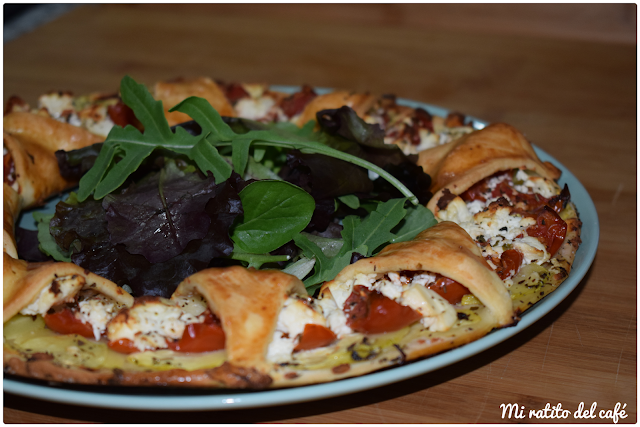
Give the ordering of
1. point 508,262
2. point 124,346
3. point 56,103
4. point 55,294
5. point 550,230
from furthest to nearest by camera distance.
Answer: point 56,103, point 550,230, point 508,262, point 55,294, point 124,346

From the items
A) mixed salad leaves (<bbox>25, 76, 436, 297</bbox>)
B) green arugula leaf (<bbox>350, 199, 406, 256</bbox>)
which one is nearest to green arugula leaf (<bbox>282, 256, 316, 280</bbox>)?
mixed salad leaves (<bbox>25, 76, 436, 297</bbox>)

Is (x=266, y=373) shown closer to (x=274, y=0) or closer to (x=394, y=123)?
(x=394, y=123)

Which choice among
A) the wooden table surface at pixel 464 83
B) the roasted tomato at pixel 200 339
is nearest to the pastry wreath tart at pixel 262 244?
the roasted tomato at pixel 200 339

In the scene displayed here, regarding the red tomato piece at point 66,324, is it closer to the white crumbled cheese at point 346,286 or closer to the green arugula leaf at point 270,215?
the green arugula leaf at point 270,215

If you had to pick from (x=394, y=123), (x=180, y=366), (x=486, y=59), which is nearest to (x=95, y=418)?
(x=180, y=366)

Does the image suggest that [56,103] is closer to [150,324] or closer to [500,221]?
[150,324]

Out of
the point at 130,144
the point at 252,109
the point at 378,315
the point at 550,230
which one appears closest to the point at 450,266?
the point at 378,315

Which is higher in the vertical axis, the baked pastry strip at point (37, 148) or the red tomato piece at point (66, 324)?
the baked pastry strip at point (37, 148)
